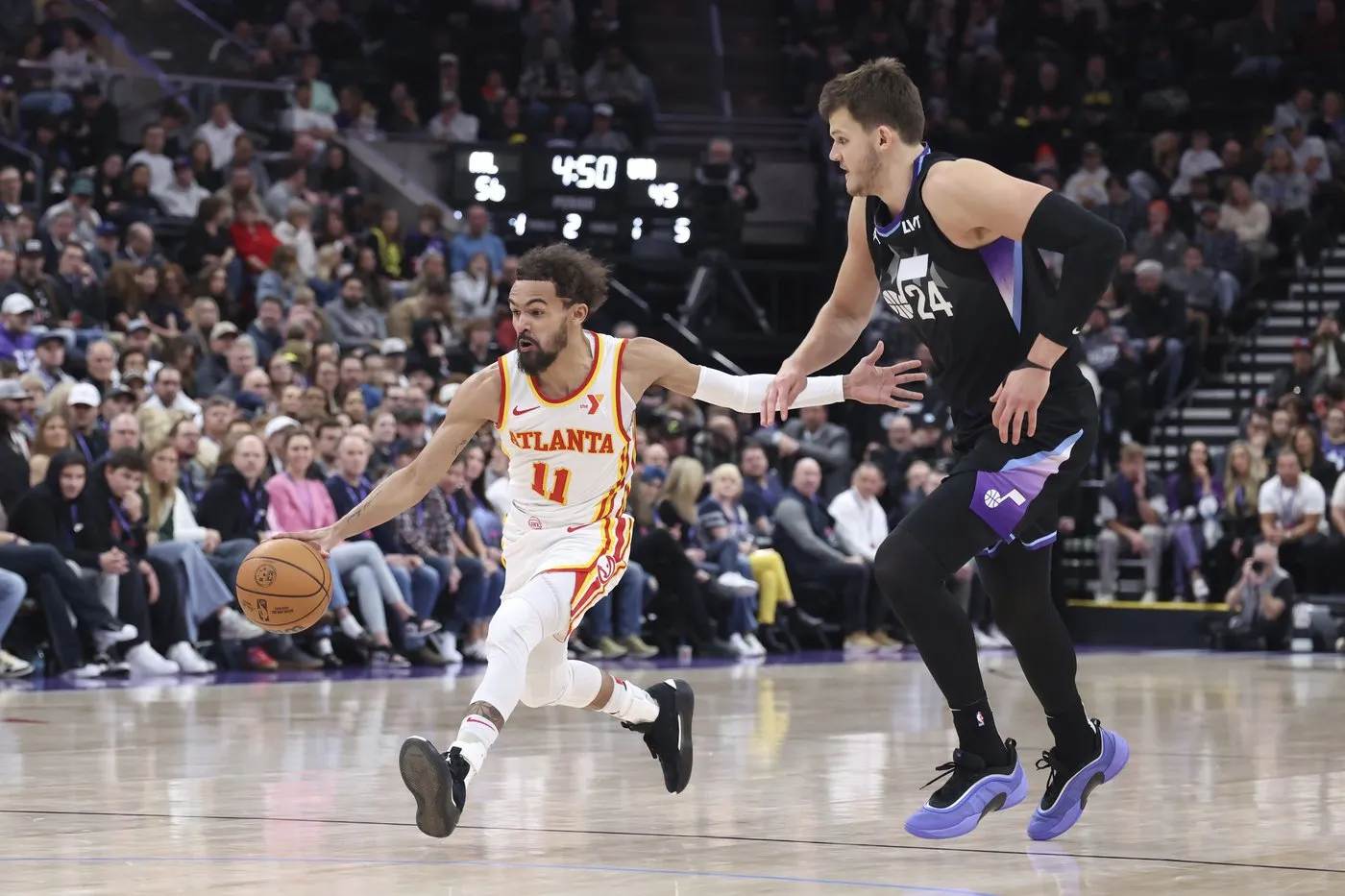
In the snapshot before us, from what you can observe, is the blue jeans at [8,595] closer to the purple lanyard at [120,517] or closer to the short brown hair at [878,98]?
the purple lanyard at [120,517]

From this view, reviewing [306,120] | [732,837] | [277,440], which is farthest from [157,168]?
[732,837]

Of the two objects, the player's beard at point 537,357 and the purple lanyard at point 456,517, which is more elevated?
the player's beard at point 537,357

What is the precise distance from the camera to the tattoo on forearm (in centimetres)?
581

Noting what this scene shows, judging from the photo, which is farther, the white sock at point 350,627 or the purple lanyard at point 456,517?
the purple lanyard at point 456,517

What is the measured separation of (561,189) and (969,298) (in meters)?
14.8

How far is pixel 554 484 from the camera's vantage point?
6410 millimetres

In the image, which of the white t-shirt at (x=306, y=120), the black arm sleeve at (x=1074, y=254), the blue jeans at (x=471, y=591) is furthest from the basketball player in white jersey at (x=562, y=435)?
the white t-shirt at (x=306, y=120)

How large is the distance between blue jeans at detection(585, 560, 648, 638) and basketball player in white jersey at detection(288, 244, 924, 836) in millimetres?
8065

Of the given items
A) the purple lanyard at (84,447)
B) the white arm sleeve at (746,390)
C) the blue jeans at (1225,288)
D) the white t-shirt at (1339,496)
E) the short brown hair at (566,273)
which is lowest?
the white t-shirt at (1339,496)

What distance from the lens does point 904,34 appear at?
2494cm

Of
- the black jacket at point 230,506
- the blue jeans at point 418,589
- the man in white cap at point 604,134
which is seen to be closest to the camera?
the black jacket at point 230,506

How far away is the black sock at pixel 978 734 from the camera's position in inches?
224

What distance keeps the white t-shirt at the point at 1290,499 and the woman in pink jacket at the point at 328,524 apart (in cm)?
739

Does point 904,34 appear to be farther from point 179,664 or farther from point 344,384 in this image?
point 179,664
